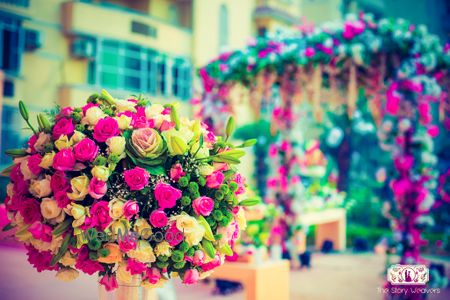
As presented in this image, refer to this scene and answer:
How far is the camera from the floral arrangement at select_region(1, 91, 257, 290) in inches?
56.7

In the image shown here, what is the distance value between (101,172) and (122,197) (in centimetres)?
10

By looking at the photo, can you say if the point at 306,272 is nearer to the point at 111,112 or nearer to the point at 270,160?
the point at 270,160

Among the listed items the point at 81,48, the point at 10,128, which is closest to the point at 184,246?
the point at 10,128

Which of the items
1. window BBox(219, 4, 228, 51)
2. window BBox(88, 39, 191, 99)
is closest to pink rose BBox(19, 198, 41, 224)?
window BBox(88, 39, 191, 99)

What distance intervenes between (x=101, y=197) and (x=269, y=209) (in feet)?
16.2

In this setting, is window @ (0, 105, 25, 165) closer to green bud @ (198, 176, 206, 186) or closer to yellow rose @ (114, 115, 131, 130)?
yellow rose @ (114, 115, 131, 130)

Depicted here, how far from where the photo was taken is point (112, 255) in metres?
1.46

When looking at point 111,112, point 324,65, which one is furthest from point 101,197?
point 324,65

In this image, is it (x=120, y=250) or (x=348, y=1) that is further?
(x=348, y=1)

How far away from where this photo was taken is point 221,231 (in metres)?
1.58

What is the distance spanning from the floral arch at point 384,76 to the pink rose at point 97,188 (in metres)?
3.79

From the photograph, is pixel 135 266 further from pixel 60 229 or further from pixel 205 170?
pixel 205 170

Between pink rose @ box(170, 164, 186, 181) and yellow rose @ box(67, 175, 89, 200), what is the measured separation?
0.75 ft
